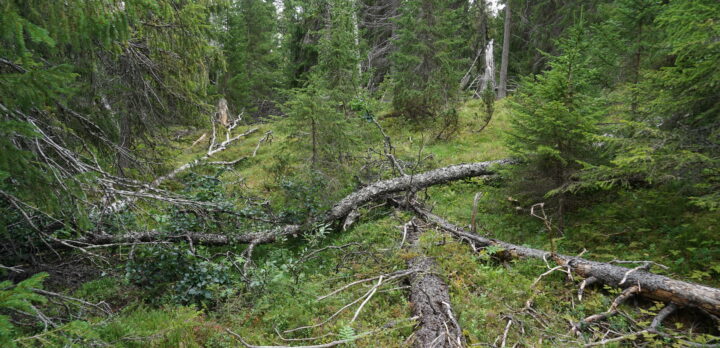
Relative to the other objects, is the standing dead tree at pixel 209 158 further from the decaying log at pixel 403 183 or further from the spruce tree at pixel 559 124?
the spruce tree at pixel 559 124

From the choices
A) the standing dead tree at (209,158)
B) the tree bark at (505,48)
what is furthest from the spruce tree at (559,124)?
the tree bark at (505,48)

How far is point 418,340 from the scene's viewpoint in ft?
11.5

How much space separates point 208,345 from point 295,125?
207 inches

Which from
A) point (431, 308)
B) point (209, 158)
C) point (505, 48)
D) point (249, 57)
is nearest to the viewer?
point (431, 308)

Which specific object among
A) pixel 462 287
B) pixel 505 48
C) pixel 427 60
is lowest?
pixel 462 287

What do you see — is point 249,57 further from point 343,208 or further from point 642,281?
point 642,281

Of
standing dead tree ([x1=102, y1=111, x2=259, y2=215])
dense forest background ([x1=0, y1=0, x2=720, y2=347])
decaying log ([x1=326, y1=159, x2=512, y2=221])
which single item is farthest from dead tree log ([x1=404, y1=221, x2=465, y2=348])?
standing dead tree ([x1=102, y1=111, x2=259, y2=215])

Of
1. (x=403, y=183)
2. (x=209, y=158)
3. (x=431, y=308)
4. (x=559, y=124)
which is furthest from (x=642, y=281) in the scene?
(x=209, y=158)

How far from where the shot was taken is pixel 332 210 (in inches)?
278

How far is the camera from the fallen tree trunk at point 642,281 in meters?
3.54

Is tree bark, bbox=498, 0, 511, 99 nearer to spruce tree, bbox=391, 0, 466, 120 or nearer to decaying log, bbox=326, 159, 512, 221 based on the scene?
spruce tree, bbox=391, 0, 466, 120

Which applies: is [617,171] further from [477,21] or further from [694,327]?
[477,21]

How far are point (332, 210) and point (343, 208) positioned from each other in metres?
0.24

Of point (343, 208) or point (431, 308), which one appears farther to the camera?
point (343, 208)
